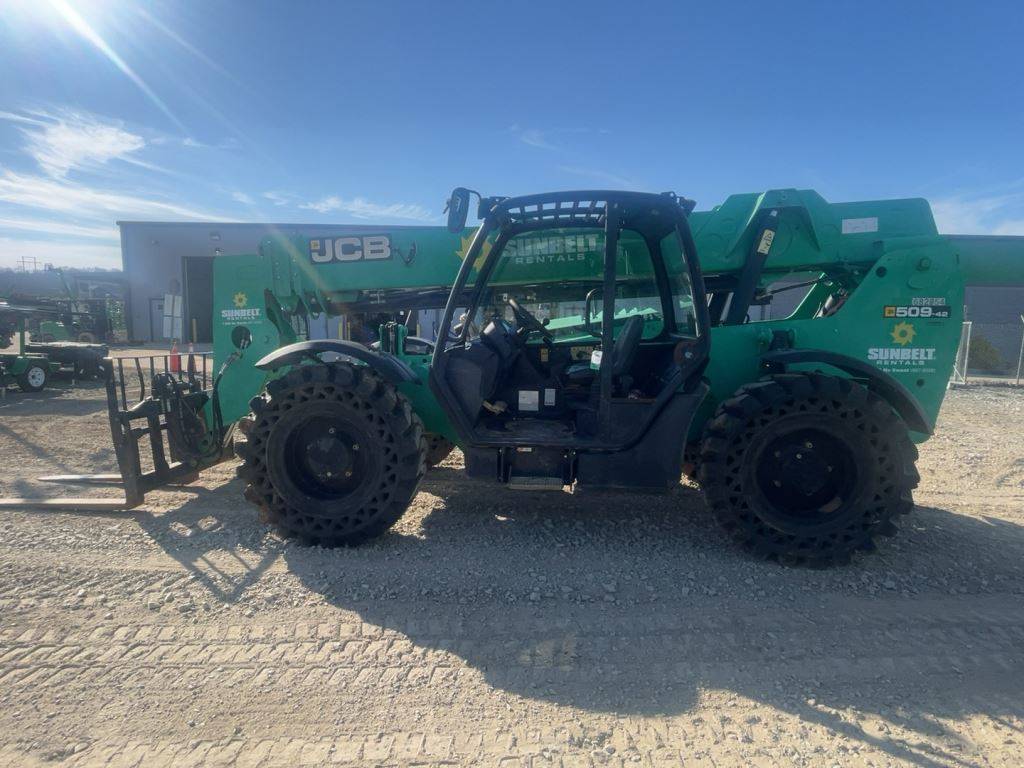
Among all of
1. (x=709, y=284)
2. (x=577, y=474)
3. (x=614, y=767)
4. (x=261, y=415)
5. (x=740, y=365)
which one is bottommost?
(x=614, y=767)

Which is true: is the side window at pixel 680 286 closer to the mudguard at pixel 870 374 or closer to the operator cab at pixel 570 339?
the operator cab at pixel 570 339

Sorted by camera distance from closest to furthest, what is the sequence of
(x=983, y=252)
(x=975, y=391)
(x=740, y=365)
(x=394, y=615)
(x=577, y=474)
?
(x=394, y=615)
(x=577, y=474)
(x=740, y=365)
(x=983, y=252)
(x=975, y=391)

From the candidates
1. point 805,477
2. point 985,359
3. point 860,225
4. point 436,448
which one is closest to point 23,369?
point 436,448

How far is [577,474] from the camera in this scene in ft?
13.3

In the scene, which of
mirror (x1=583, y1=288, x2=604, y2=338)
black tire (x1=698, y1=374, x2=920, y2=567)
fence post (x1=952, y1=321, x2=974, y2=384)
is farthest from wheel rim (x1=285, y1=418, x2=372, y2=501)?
fence post (x1=952, y1=321, x2=974, y2=384)

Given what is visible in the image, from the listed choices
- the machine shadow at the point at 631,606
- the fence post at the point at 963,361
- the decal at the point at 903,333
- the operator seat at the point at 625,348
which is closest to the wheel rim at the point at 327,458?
the machine shadow at the point at 631,606

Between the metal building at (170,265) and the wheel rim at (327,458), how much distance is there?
23784 millimetres

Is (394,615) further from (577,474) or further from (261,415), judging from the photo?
(261,415)

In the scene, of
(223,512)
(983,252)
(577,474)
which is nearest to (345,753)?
(577,474)

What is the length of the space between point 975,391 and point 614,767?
1406 centimetres

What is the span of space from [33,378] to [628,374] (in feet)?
45.0

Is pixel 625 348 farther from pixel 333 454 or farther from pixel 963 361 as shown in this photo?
pixel 963 361

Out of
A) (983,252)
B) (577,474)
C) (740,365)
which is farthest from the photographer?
(983,252)

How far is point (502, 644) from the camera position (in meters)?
2.98
